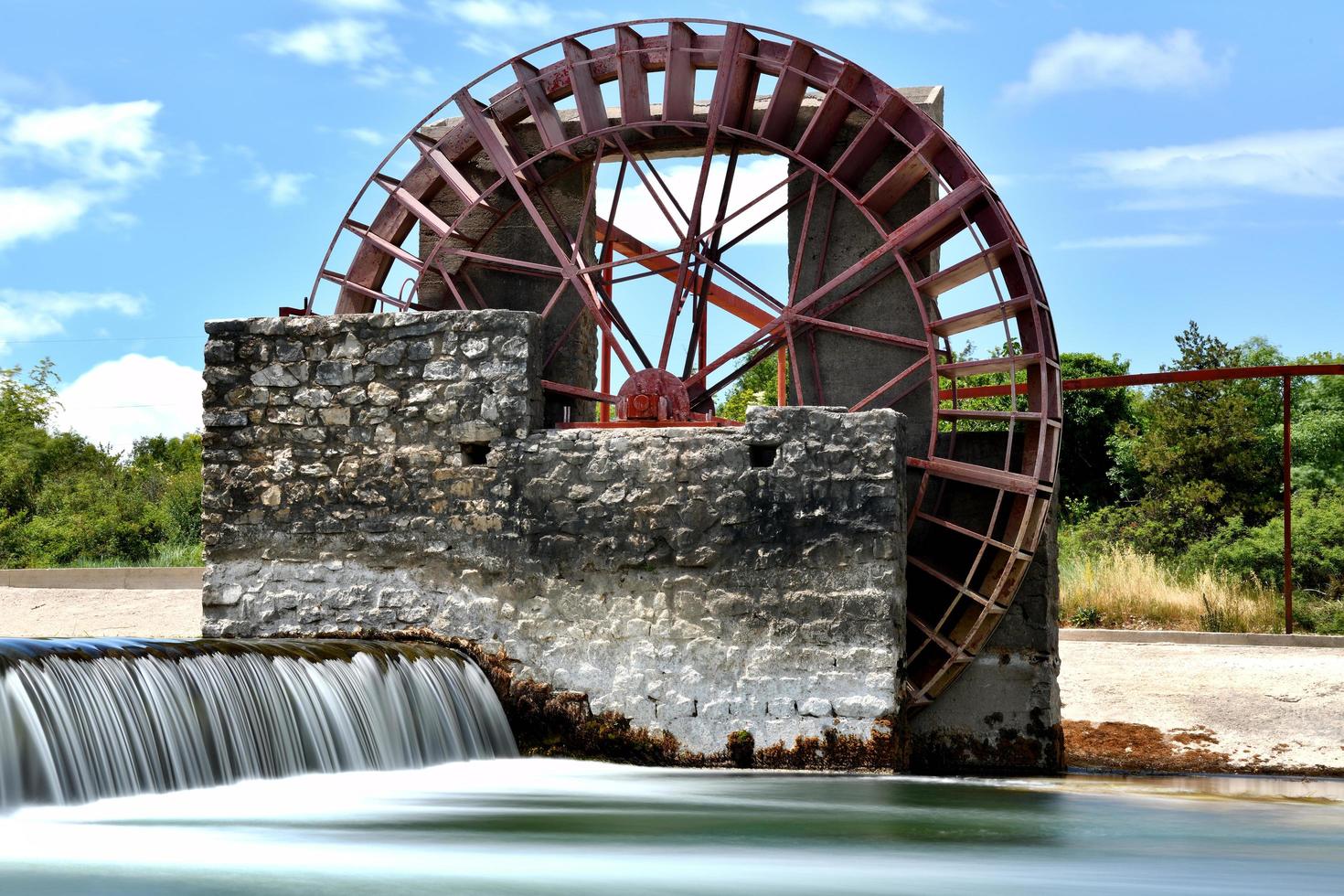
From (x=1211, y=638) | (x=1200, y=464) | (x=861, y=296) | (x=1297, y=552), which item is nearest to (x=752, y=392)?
(x=1200, y=464)

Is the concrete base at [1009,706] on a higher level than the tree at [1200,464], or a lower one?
lower

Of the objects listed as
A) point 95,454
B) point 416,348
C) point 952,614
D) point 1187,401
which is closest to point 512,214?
point 416,348

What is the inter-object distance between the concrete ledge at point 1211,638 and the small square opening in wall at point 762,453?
641 centimetres

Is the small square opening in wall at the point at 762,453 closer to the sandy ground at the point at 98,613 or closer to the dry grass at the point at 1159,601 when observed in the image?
the dry grass at the point at 1159,601

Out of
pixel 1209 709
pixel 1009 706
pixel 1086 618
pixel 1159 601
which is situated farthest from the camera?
pixel 1086 618

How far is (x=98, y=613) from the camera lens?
63.8 feet

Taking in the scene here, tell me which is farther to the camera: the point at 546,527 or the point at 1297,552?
the point at 1297,552

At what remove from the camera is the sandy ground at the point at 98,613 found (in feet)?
61.1

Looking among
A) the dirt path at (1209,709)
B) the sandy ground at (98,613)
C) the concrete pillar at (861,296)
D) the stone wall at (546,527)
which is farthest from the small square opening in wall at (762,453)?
the sandy ground at (98,613)

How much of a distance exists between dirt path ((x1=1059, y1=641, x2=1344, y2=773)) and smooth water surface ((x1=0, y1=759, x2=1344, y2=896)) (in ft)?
7.74

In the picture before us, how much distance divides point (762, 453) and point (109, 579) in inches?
564

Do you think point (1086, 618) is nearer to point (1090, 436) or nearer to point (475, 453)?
point (475, 453)

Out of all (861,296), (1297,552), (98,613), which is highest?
(861,296)

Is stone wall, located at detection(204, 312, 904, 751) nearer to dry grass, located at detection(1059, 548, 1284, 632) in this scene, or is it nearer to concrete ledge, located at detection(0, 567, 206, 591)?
dry grass, located at detection(1059, 548, 1284, 632)
